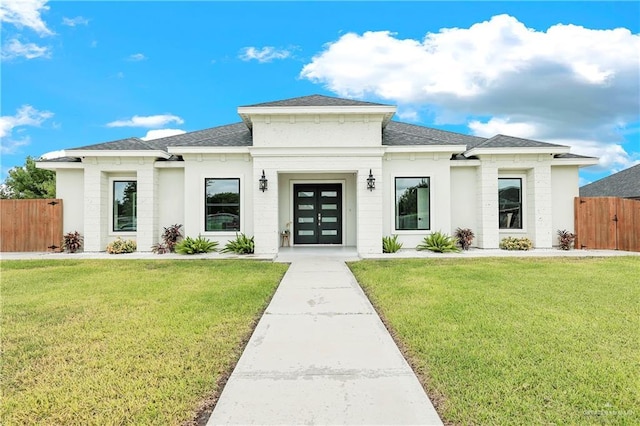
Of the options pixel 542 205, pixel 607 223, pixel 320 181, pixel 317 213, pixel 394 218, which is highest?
pixel 320 181

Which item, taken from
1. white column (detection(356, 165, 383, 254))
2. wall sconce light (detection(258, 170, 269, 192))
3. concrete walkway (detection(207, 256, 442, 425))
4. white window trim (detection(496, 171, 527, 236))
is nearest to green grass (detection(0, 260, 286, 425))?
concrete walkway (detection(207, 256, 442, 425))

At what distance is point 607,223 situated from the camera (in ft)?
43.9

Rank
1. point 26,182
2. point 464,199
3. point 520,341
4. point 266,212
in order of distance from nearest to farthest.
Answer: point 520,341 → point 266,212 → point 464,199 → point 26,182

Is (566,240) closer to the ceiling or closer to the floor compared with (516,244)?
closer to the ceiling

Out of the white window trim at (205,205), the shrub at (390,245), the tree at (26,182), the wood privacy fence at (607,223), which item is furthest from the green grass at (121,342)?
the tree at (26,182)

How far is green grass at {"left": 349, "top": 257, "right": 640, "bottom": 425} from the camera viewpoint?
279 cm

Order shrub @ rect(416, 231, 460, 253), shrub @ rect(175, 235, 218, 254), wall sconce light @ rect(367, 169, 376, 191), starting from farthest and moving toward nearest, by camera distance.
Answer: shrub @ rect(416, 231, 460, 253), shrub @ rect(175, 235, 218, 254), wall sconce light @ rect(367, 169, 376, 191)

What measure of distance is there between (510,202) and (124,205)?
15.0 meters

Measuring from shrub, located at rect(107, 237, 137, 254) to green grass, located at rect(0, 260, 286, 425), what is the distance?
424 cm

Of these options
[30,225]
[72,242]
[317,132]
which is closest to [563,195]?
[317,132]

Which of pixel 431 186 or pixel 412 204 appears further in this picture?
pixel 412 204

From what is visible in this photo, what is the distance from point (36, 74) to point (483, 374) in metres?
16.9

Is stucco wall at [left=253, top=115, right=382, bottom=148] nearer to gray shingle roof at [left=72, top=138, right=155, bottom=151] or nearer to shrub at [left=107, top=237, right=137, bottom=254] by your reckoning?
gray shingle roof at [left=72, top=138, right=155, bottom=151]

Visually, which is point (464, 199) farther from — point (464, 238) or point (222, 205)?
point (222, 205)
